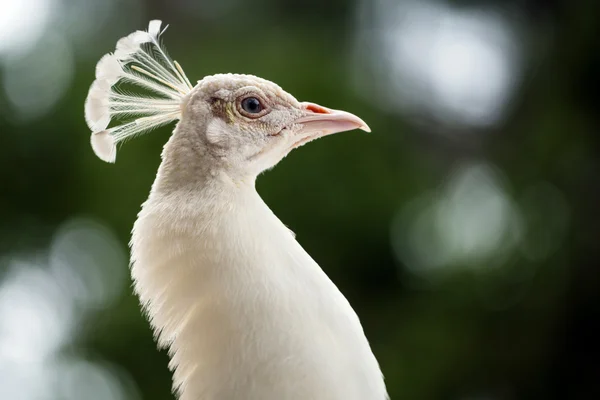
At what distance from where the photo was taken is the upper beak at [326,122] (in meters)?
0.73

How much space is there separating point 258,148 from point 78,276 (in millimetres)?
1461

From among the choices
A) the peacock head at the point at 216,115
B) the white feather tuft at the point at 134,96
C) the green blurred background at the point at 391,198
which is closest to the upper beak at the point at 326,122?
the peacock head at the point at 216,115

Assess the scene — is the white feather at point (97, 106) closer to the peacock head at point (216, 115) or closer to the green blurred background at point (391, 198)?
the peacock head at point (216, 115)

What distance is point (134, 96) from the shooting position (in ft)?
2.54

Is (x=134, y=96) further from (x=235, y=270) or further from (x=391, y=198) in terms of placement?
(x=391, y=198)

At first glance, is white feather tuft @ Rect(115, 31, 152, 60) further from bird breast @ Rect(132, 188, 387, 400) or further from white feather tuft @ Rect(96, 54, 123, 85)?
bird breast @ Rect(132, 188, 387, 400)

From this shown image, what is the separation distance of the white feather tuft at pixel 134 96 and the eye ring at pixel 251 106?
0.21 feet

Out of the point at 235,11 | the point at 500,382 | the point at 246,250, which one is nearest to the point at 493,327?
the point at 500,382

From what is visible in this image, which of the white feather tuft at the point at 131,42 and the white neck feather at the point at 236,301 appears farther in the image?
the white feather tuft at the point at 131,42

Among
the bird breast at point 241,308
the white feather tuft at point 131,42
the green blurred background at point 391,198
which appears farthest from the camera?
the green blurred background at point 391,198

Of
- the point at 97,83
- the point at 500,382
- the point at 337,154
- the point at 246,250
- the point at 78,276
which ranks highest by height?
the point at 97,83

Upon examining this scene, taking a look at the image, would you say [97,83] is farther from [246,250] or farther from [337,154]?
[337,154]

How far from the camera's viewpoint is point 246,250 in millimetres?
666

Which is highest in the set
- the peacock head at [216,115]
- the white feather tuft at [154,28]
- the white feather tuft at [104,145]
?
the white feather tuft at [154,28]
